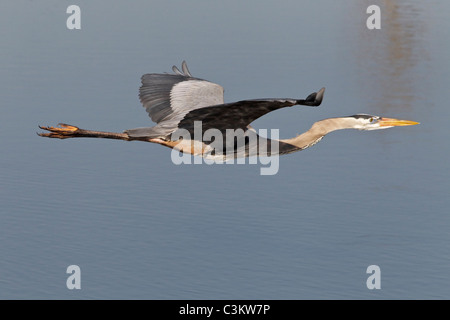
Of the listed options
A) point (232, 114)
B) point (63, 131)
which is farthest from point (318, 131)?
point (63, 131)

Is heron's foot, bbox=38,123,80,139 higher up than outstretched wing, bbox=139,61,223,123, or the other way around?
outstretched wing, bbox=139,61,223,123

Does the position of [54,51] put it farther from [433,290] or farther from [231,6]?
[433,290]

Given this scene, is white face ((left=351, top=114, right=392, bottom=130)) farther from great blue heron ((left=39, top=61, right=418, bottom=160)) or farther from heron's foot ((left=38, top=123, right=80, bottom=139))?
heron's foot ((left=38, top=123, right=80, bottom=139))

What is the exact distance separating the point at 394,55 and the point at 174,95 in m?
9.06

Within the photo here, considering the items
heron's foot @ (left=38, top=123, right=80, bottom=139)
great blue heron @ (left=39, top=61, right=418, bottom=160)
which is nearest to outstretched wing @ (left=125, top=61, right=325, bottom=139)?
great blue heron @ (left=39, top=61, right=418, bottom=160)

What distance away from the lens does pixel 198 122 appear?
7961 mm

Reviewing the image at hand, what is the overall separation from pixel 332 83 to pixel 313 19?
3945mm

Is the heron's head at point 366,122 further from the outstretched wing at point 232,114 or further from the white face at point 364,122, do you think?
the outstretched wing at point 232,114

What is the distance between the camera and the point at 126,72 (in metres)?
15.1

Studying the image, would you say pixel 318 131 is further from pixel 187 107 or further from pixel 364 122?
pixel 187 107

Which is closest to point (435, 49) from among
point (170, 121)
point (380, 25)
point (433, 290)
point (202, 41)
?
point (380, 25)

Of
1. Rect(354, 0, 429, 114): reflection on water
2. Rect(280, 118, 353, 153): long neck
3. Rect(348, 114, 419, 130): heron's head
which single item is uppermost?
Rect(354, 0, 429, 114): reflection on water

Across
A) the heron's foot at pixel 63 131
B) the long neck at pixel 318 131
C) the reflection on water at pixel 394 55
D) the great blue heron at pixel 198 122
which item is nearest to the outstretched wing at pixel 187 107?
the great blue heron at pixel 198 122

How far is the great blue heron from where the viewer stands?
7719mm
